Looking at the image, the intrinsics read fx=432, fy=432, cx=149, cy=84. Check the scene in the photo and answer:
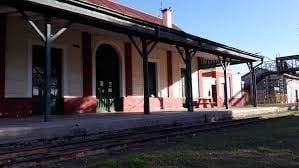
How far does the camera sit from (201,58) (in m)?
30.6

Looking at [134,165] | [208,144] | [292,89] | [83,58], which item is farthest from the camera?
[292,89]

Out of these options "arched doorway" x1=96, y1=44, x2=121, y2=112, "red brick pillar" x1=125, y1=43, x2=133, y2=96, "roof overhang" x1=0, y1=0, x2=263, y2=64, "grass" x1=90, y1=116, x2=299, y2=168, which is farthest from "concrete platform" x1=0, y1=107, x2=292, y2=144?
"arched doorway" x1=96, y1=44, x2=121, y2=112

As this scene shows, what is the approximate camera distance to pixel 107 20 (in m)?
15.3

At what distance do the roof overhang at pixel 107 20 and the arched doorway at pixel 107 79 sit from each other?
377 cm

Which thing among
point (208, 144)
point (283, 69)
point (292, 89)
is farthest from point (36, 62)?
point (292, 89)

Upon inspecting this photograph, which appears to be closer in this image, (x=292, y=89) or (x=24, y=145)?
(x=24, y=145)

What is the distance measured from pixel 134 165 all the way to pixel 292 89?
5686 cm

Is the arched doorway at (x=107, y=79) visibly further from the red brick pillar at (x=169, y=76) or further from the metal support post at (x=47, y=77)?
the metal support post at (x=47, y=77)

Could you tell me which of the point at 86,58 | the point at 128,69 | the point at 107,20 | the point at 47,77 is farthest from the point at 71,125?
the point at 128,69

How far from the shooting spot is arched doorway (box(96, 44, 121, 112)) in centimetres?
2139

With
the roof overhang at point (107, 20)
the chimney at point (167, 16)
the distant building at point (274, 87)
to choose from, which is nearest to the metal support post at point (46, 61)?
the roof overhang at point (107, 20)

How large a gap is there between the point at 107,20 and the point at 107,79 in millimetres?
6943

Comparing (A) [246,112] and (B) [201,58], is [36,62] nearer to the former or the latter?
(A) [246,112]

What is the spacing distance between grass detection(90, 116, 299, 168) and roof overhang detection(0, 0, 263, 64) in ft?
18.5
